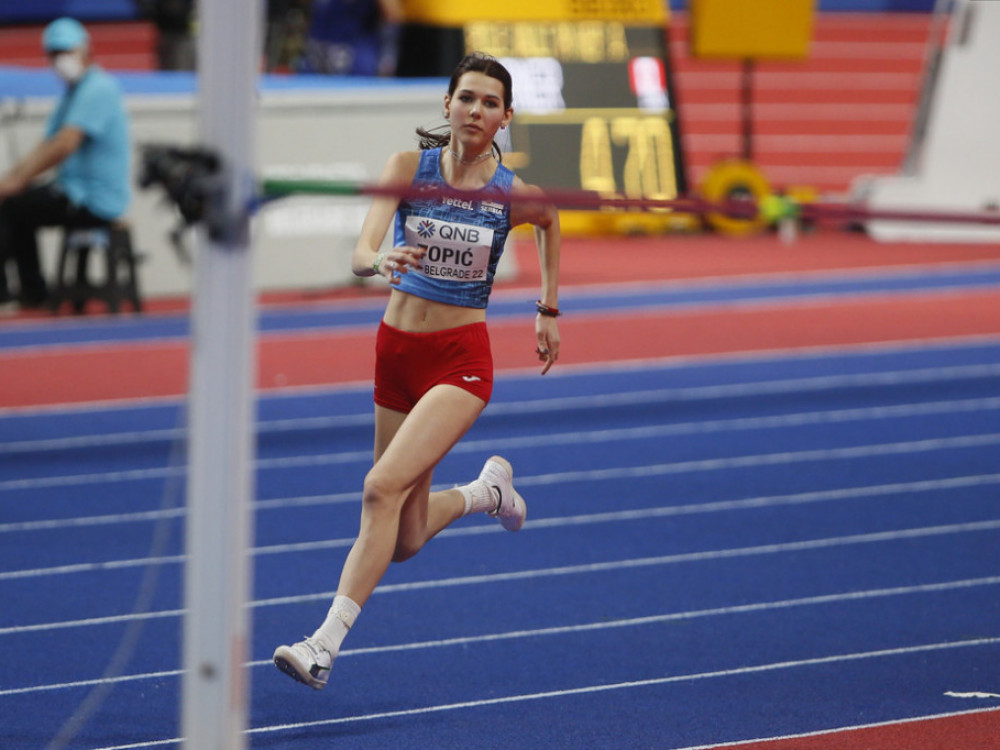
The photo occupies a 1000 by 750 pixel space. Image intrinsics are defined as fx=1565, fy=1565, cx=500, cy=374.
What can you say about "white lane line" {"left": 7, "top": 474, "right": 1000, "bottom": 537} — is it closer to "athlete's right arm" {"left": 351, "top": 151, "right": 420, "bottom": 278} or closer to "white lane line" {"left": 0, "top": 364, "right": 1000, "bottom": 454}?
Answer: "white lane line" {"left": 0, "top": 364, "right": 1000, "bottom": 454}

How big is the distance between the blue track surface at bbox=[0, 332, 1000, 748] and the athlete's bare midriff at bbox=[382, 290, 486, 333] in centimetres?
94

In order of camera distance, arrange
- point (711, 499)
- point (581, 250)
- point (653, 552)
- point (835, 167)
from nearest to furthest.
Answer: point (653, 552) < point (711, 499) < point (581, 250) < point (835, 167)

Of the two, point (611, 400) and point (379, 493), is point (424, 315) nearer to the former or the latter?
point (379, 493)

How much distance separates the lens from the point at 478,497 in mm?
4219

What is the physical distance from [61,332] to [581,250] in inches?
236

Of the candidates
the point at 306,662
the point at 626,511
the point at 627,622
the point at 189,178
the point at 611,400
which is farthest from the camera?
the point at 611,400

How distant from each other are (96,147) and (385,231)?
244 inches

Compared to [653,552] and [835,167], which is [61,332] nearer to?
[653,552]

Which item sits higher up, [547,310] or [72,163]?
[547,310]

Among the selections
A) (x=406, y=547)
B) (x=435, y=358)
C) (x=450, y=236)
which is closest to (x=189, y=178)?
(x=450, y=236)

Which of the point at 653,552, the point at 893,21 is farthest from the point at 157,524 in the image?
the point at 893,21

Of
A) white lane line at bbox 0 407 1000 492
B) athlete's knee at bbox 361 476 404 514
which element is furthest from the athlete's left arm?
white lane line at bbox 0 407 1000 492

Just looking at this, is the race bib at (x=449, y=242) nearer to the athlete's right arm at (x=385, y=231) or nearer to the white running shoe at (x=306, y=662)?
the athlete's right arm at (x=385, y=231)

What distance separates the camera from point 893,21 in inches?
806
